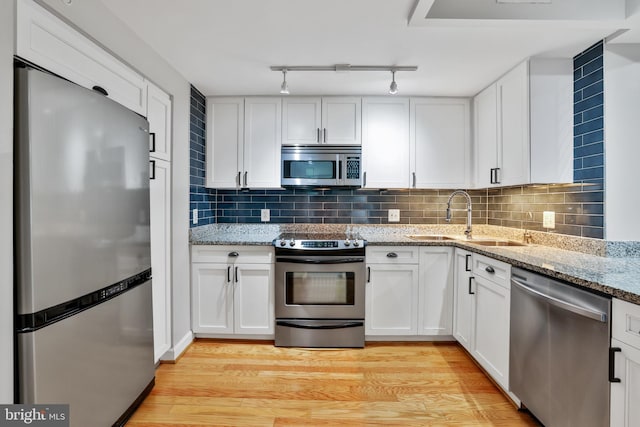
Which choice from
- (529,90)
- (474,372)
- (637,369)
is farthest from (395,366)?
(529,90)

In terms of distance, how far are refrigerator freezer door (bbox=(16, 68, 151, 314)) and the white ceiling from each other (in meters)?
0.69

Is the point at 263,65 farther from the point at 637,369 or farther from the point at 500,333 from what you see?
the point at 637,369

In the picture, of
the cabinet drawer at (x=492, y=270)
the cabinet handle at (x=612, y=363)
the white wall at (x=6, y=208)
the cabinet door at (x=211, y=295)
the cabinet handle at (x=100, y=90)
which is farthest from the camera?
the cabinet door at (x=211, y=295)

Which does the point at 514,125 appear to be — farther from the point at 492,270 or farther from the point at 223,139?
the point at 223,139

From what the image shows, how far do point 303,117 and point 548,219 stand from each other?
2.20 m

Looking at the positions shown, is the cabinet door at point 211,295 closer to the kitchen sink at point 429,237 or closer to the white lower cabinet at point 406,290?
the white lower cabinet at point 406,290

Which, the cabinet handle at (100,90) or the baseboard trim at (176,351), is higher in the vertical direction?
the cabinet handle at (100,90)

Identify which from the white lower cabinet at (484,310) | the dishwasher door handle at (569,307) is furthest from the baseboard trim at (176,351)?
the dishwasher door handle at (569,307)

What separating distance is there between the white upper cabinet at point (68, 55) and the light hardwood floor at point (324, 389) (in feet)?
5.96

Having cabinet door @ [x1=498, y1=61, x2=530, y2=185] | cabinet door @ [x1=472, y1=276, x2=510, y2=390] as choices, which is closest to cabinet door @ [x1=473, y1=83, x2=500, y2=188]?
cabinet door @ [x1=498, y1=61, x2=530, y2=185]

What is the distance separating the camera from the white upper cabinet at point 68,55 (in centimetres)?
124

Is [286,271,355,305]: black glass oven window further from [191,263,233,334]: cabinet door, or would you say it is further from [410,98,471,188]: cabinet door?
[410,98,471,188]: cabinet door

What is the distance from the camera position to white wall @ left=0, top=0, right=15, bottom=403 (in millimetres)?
1109

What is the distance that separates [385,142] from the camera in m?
3.08
